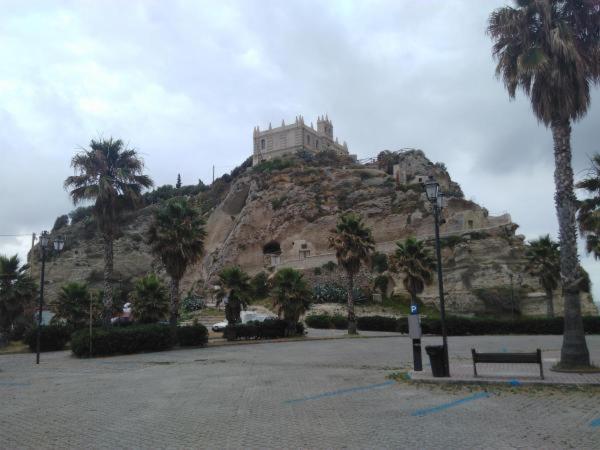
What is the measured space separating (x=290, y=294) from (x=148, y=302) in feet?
28.7

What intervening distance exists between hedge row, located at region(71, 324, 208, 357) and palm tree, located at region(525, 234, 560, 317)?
2772 centimetres

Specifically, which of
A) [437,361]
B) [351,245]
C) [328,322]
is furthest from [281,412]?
[328,322]

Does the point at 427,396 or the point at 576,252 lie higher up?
the point at 576,252

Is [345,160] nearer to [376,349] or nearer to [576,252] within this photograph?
[376,349]

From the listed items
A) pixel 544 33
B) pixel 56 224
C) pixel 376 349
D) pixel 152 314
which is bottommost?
pixel 376 349

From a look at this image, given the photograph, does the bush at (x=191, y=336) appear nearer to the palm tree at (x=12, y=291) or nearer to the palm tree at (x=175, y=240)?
the palm tree at (x=175, y=240)

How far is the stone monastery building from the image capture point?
350 feet

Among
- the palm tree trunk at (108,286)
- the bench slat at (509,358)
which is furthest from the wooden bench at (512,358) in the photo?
the palm tree trunk at (108,286)

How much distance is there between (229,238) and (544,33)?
68.8 m

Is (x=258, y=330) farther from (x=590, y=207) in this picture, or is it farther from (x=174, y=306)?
(x=590, y=207)

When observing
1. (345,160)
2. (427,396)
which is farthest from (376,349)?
(345,160)

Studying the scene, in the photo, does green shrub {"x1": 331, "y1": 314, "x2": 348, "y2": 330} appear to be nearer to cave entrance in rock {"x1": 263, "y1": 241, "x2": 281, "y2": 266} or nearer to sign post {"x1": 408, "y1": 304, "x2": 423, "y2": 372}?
sign post {"x1": 408, "y1": 304, "x2": 423, "y2": 372}

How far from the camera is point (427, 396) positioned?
1055 centimetres

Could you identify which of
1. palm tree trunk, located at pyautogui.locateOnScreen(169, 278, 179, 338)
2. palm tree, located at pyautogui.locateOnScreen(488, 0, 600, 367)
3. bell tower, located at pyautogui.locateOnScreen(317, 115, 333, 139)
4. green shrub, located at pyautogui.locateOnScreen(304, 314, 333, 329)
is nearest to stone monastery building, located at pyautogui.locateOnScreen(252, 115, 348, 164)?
bell tower, located at pyautogui.locateOnScreen(317, 115, 333, 139)
